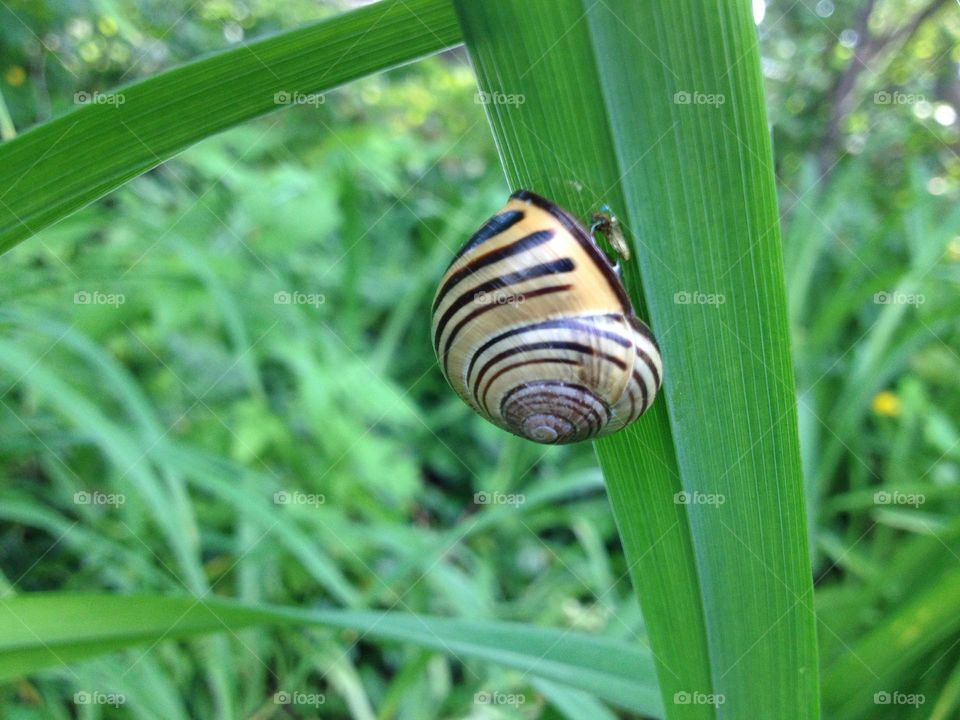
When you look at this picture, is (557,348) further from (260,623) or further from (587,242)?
(260,623)

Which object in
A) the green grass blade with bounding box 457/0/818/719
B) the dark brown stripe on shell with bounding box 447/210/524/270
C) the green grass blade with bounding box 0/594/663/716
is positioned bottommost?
the green grass blade with bounding box 0/594/663/716

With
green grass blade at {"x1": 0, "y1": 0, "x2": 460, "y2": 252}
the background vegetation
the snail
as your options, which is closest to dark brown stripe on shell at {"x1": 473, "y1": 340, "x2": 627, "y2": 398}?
the snail

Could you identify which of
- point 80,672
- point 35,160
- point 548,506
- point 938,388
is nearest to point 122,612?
point 35,160

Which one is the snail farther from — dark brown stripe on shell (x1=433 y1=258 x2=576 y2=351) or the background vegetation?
the background vegetation

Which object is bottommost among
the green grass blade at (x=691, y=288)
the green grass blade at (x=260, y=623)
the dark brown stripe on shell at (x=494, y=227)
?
the green grass blade at (x=260, y=623)

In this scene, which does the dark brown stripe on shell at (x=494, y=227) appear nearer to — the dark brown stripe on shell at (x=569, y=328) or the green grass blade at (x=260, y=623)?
the dark brown stripe on shell at (x=569, y=328)

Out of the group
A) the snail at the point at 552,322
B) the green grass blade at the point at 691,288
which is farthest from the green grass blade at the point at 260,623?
the snail at the point at 552,322

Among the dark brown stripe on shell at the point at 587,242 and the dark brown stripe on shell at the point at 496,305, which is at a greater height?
the dark brown stripe on shell at the point at 587,242

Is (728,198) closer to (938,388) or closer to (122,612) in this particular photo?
(122,612)
